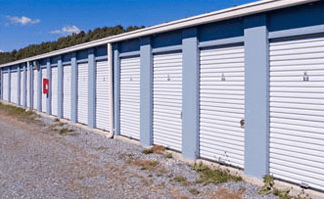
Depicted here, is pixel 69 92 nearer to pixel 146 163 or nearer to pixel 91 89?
pixel 91 89

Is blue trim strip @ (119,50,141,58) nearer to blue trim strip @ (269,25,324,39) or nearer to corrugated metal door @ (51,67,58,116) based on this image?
blue trim strip @ (269,25,324,39)

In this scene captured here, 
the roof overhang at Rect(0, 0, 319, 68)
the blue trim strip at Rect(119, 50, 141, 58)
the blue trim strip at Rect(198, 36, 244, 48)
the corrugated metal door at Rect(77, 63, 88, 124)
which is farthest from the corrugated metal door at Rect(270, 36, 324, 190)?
the corrugated metal door at Rect(77, 63, 88, 124)

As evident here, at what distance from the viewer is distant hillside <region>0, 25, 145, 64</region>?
49444mm

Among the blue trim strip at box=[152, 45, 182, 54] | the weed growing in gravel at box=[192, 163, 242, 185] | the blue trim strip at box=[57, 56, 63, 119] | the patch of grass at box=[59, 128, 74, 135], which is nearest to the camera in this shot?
the weed growing in gravel at box=[192, 163, 242, 185]

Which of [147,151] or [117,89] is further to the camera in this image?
[117,89]

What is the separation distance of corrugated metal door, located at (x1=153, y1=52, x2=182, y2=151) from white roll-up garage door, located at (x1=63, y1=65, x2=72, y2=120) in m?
7.66

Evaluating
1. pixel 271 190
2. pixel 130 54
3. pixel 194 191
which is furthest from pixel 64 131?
pixel 271 190

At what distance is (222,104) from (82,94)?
8930 millimetres

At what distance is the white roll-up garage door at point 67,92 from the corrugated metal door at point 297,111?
12.0 metres

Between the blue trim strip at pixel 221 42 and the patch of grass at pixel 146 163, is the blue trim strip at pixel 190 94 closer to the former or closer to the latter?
the blue trim strip at pixel 221 42

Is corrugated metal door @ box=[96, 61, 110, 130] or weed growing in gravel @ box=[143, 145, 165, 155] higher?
corrugated metal door @ box=[96, 61, 110, 130]

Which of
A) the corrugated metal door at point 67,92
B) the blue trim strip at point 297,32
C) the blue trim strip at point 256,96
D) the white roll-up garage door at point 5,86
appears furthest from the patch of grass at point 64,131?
the white roll-up garage door at point 5,86

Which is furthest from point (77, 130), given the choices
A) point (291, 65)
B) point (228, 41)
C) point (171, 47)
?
point (291, 65)

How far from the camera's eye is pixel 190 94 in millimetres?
8516
